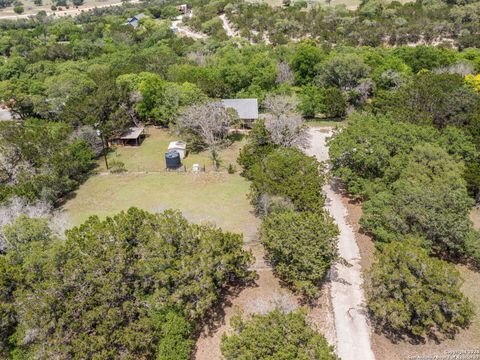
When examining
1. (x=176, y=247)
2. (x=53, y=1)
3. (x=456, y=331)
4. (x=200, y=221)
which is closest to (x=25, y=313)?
(x=176, y=247)

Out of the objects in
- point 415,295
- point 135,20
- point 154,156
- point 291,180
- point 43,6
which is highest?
point 43,6

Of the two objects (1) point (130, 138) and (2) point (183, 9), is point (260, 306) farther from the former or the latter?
(2) point (183, 9)

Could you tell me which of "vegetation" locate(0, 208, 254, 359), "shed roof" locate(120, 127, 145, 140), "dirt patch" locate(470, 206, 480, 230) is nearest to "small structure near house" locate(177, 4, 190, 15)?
"shed roof" locate(120, 127, 145, 140)

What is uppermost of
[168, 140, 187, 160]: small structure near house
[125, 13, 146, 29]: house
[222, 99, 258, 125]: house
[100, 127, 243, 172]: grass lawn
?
[125, 13, 146, 29]: house

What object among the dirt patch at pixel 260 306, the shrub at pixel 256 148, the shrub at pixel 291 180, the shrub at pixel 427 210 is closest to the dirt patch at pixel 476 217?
the shrub at pixel 427 210

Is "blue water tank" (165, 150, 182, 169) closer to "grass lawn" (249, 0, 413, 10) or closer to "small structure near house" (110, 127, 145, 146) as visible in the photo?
"small structure near house" (110, 127, 145, 146)

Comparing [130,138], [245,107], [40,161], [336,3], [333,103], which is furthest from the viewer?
[336,3]

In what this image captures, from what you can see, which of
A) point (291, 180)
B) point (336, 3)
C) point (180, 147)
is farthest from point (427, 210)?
point (336, 3)
